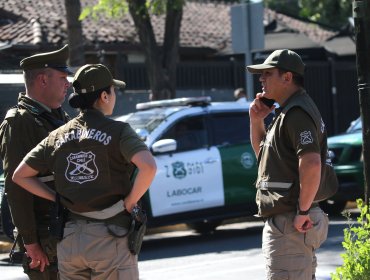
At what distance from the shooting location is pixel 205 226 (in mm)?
13023

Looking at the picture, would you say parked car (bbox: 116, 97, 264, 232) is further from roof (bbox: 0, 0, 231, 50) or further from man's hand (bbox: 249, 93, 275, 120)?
roof (bbox: 0, 0, 231, 50)

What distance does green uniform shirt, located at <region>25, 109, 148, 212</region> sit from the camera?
14.7ft

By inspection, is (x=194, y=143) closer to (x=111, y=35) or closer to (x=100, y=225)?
(x=100, y=225)

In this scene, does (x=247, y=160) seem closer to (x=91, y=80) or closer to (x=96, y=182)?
(x=91, y=80)

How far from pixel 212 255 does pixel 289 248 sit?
5.89 m

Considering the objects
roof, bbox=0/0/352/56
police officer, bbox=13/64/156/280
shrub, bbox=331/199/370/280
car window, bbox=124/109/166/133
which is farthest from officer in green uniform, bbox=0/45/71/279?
roof, bbox=0/0/352/56

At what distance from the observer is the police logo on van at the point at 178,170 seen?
11.6m

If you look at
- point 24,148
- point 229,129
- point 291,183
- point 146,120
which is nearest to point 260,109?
point 291,183

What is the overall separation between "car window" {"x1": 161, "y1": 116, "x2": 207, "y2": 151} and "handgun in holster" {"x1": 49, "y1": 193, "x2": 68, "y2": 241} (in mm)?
6992

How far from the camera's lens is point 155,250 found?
461 inches

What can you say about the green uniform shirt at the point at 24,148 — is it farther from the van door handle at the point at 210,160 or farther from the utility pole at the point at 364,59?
the van door handle at the point at 210,160

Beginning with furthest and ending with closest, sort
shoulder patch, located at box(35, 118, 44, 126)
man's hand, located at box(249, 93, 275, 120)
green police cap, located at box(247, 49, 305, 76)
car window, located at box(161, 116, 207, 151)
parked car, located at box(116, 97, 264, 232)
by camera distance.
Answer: car window, located at box(161, 116, 207, 151)
parked car, located at box(116, 97, 264, 232)
man's hand, located at box(249, 93, 275, 120)
green police cap, located at box(247, 49, 305, 76)
shoulder patch, located at box(35, 118, 44, 126)

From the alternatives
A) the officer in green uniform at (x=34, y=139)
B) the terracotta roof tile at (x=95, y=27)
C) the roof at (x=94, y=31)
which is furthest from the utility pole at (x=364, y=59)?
the roof at (x=94, y=31)

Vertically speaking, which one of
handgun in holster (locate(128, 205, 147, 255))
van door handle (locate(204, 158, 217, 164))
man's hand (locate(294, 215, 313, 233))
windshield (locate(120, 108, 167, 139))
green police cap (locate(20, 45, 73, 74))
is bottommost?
van door handle (locate(204, 158, 217, 164))
